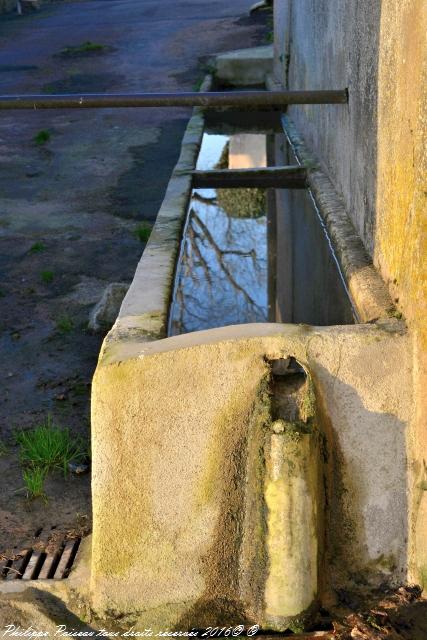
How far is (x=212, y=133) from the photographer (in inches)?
338

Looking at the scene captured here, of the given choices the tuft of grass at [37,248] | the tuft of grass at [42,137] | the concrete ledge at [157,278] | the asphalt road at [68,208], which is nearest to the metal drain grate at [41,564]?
the asphalt road at [68,208]

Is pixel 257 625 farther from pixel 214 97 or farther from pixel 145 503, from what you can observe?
pixel 214 97

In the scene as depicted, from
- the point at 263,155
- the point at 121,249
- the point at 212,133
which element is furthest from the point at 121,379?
the point at 212,133

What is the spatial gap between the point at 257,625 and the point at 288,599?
13cm

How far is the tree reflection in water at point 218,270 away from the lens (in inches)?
159

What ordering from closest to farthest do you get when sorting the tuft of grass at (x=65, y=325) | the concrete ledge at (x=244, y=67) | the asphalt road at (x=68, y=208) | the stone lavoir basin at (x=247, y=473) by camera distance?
the stone lavoir basin at (x=247, y=473)
the asphalt road at (x=68, y=208)
the tuft of grass at (x=65, y=325)
the concrete ledge at (x=244, y=67)

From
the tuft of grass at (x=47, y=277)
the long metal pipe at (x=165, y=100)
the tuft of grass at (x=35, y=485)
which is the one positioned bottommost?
the tuft of grass at (x=35, y=485)

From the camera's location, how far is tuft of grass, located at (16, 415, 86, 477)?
324 centimetres

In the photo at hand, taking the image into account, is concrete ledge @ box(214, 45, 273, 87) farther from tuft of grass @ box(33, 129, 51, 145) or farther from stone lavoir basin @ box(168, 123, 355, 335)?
stone lavoir basin @ box(168, 123, 355, 335)

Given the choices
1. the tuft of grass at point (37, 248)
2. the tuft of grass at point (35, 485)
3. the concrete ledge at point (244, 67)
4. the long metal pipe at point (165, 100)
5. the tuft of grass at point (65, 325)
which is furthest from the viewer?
the concrete ledge at point (244, 67)

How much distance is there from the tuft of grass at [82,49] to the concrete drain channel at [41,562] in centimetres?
1347

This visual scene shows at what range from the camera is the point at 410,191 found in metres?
2.61

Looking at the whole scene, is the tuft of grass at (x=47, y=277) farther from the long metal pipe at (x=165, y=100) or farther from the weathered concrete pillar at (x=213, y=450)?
the weathered concrete pillar at (x=213, y=450)

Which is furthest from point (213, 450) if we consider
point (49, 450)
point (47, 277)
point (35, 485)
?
point (47, 277)
